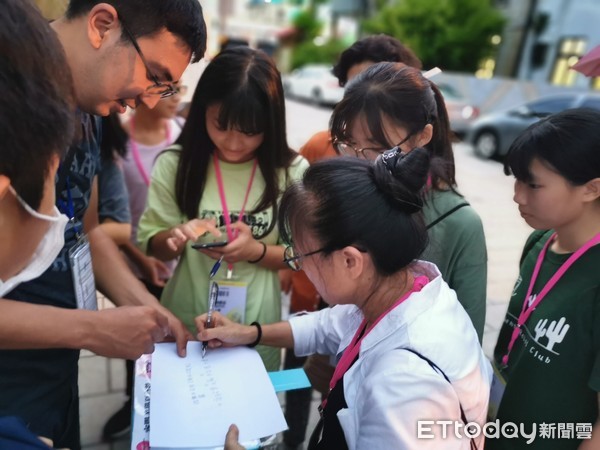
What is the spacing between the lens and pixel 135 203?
2467 mm

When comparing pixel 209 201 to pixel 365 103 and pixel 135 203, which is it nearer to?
pixel 365 103

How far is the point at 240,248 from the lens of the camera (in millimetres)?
1580

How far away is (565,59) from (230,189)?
1678 cm

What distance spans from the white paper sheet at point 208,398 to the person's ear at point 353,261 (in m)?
0.39

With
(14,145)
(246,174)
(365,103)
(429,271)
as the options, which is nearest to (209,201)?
(246,174)

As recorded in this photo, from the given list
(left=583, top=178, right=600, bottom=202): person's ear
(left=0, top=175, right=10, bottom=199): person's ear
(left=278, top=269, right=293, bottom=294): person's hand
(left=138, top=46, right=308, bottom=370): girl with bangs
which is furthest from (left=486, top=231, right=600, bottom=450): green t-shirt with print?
(left=0, top=175, right=10, bottom=199): person's ear

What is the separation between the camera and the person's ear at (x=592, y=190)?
1.34 m

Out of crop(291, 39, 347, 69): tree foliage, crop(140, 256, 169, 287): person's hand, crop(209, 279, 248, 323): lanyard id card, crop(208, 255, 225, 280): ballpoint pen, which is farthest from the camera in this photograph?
crop(291, 39, 347, 69): tree foliage

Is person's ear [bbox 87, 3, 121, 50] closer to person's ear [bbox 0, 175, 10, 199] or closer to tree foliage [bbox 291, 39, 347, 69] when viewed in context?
person's ear [bbox 0, 175, 10, 199]

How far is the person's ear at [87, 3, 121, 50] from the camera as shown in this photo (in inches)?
46.3

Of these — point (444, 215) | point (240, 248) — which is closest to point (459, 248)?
point (444, 215)

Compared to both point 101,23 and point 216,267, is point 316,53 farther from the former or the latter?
point 101,23

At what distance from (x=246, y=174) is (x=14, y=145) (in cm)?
110

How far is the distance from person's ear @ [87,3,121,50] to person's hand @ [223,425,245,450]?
984 mm
